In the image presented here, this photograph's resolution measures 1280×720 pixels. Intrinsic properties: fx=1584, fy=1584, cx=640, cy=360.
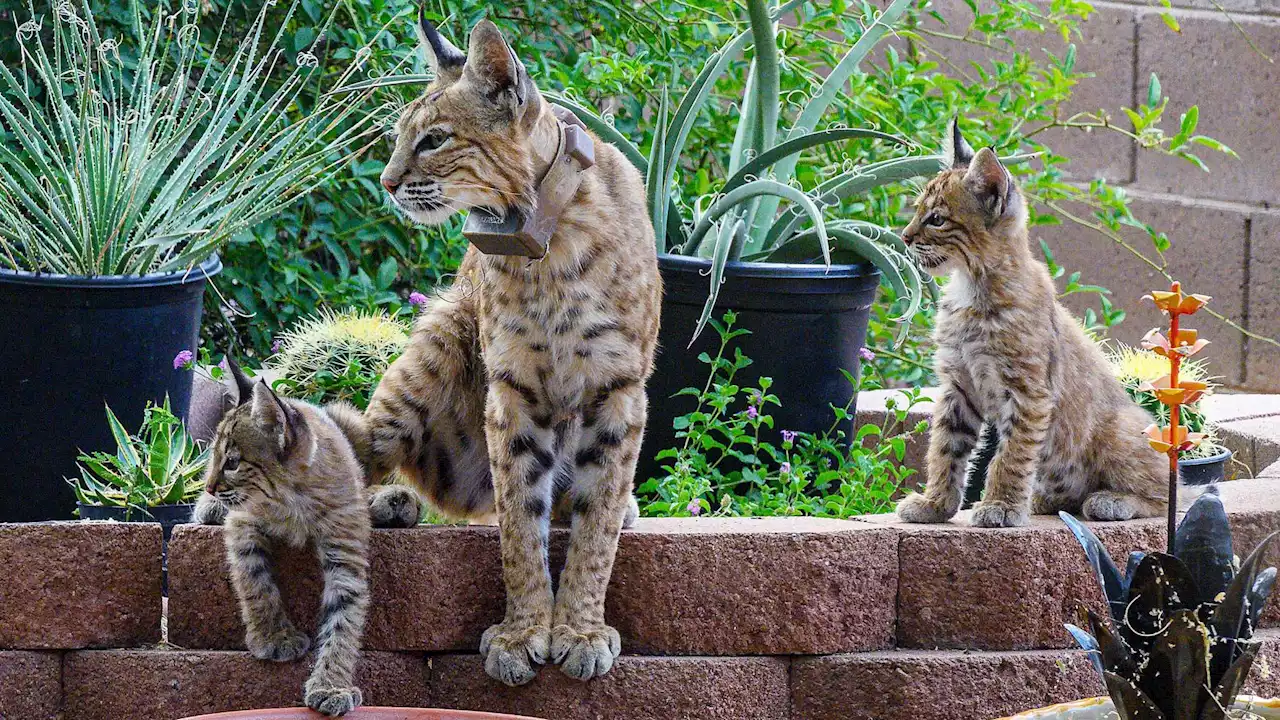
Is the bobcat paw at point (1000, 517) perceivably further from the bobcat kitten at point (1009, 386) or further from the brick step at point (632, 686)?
the brick step at point (632, 686)

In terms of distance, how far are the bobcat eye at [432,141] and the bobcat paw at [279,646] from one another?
1.25 meters

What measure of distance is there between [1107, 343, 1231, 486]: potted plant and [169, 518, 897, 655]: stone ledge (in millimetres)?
1040

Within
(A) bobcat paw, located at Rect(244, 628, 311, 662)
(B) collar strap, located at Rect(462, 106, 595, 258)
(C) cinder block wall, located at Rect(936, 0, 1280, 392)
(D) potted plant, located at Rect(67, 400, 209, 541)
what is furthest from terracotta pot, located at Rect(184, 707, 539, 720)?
(C) cinder block wall, located at Rect(936, 0, 1280, 392)

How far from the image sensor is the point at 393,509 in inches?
157

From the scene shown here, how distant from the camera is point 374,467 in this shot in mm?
4117

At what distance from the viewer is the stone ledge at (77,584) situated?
3.83m

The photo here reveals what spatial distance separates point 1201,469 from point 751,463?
4.18ft

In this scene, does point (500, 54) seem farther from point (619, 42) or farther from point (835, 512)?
point (619, 42)

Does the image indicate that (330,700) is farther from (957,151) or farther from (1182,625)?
(957,151)

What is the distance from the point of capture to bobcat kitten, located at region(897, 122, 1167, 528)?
407 centimetres

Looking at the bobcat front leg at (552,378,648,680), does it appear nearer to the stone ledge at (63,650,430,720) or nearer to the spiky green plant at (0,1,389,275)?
the stone ledge at (63,650,430,720)

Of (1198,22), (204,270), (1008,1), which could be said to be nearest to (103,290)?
(204,270)

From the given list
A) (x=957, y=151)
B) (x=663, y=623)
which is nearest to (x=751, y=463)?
(x=663, y=623)

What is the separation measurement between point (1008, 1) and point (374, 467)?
365 cm
